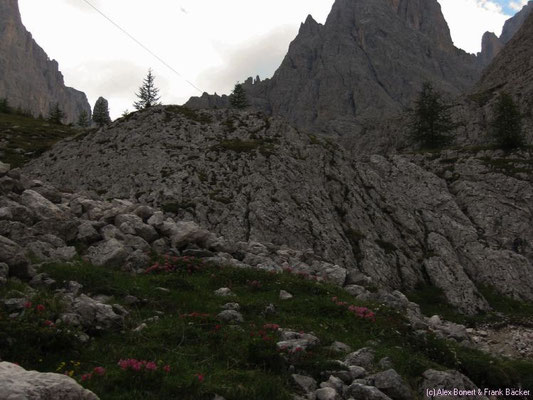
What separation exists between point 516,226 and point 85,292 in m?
42.9

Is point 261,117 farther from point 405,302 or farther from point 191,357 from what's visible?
point 191,357

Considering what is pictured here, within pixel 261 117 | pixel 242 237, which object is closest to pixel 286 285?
pixel 242 237

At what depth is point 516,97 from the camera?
90.8 meters

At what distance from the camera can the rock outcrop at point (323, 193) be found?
110 feet

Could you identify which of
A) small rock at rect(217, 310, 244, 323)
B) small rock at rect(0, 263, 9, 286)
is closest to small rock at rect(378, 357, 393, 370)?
small rock at rect(217, 310, 244, 323)

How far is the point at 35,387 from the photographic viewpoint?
6.48 metres

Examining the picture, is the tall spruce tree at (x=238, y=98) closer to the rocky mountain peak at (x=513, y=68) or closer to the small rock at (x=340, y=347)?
the rocky mountain peak at (x=513, y=68)

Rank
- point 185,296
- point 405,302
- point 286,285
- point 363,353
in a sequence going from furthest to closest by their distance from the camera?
point 405,302 → point 286,285 → point 185,296 → point 363,353

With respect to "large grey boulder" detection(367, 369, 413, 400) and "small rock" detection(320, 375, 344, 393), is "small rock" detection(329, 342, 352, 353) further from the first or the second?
"small rock" detection(320, 375, 344, 393)

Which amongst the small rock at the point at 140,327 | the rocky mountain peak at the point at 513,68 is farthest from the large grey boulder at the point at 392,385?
the rocky mountain peak at the point at 513,68

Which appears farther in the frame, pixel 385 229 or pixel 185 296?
pixel 385 229

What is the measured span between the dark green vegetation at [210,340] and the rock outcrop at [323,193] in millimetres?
5253

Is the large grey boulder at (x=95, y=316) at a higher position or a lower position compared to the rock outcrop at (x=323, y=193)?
lower

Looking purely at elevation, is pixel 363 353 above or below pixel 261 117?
below
